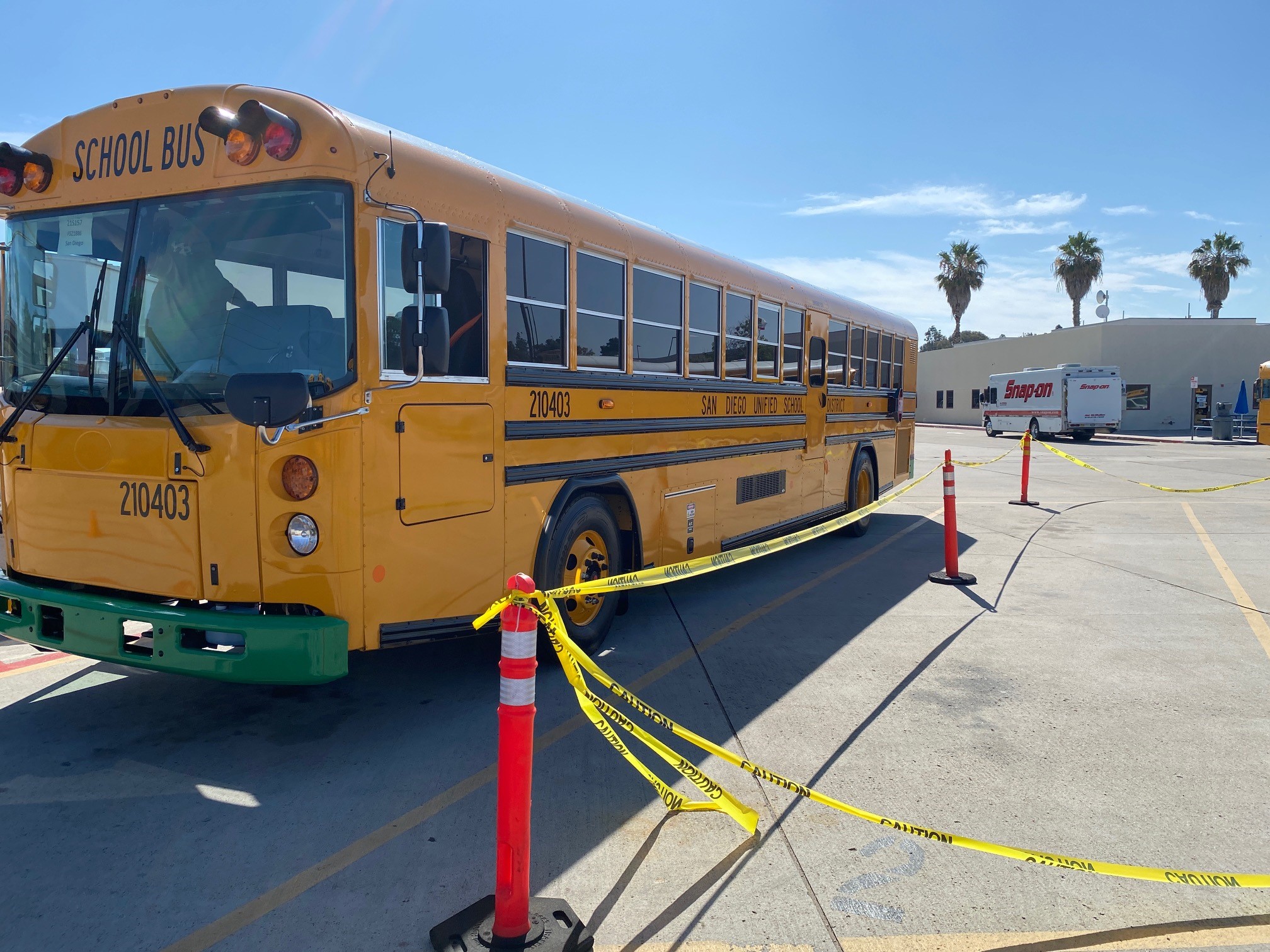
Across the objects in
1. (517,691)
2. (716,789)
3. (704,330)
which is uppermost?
(704,330)

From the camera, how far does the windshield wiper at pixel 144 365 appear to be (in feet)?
12.4

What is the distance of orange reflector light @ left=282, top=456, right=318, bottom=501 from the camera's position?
3.77 metres

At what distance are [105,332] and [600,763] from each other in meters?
3.04

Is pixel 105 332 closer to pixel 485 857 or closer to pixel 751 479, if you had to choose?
pixel 485 857

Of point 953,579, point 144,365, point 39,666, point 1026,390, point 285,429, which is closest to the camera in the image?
point 285,429

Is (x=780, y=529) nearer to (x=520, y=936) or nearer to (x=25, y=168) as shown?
(x=520, y=936)

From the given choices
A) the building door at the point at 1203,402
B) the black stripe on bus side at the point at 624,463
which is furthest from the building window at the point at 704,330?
the building door at the point at 1203,402

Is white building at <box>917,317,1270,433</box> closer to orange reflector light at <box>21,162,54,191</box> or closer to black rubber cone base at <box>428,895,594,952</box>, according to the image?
orange reflector light at <box>21,162,54,191</box>

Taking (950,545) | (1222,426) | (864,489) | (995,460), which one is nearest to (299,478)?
(950,545)

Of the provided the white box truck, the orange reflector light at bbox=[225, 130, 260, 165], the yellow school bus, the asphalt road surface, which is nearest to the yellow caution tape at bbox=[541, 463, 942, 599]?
the asphalt road surface

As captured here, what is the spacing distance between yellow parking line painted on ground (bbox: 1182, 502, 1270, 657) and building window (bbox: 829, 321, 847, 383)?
418 cm

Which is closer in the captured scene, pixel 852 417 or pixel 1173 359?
pixel 852 417

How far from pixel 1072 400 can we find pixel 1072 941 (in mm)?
34125

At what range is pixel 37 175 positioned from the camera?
171 inches
